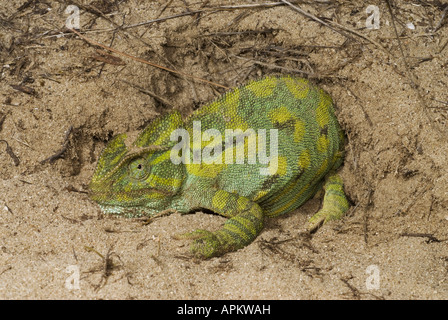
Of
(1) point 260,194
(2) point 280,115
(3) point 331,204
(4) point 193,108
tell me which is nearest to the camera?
(1) point 260,194

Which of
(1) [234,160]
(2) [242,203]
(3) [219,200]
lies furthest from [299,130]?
(3) [219,200]

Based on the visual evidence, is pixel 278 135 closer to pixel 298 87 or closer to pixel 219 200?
pixel 298 87

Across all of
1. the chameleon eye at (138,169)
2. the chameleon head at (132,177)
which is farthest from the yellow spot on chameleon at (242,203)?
the chameleon eye at (138,169)

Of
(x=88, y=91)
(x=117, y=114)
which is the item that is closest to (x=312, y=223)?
(x=117, y=114)

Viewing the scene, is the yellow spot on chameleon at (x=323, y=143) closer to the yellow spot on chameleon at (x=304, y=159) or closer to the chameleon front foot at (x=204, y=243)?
the yellow spot on chameleon at (x=304, y=159)

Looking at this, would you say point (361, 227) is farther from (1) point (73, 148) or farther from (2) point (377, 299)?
(1) point (73, 148)

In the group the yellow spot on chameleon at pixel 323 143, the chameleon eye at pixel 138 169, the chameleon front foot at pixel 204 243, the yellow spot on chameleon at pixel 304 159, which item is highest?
the yellow spot on chameleon at pixel 323 143
